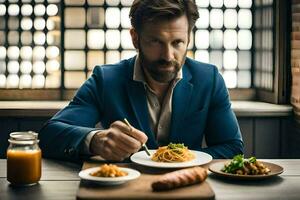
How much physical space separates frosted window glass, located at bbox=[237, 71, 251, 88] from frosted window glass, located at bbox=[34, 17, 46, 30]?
1.50m

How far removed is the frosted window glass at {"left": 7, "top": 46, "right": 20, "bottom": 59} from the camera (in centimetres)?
414

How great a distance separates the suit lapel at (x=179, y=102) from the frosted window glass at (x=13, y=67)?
183 centimetres

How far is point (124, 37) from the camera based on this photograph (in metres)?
4.16

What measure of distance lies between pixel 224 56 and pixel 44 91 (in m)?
1.37

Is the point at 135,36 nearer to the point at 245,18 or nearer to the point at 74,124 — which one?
the point at 74,124

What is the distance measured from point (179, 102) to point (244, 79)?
5.70ft

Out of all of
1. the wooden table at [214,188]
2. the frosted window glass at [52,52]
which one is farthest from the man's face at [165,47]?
the frosted window glass at [52,52]

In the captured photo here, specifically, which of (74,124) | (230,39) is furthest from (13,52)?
(74,124)

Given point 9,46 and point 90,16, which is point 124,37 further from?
point 9,46

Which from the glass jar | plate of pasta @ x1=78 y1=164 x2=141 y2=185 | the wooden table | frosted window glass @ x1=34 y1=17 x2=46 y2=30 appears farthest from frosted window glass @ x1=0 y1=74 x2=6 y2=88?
plate of pasta @ x1=78 y1=164 x2=141 y2=185

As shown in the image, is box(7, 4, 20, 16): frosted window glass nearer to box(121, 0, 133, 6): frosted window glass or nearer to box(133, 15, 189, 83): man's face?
box(121, 0, 133, 6): frosted window glass

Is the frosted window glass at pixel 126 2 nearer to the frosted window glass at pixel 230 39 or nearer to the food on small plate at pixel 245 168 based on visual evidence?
the frosted window glass at pixel 230 39

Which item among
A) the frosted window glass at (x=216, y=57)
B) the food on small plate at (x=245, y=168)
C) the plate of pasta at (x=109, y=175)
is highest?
the frosted window glass at (x=216, y=57)

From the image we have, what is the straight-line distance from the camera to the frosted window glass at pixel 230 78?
4.26 metres
